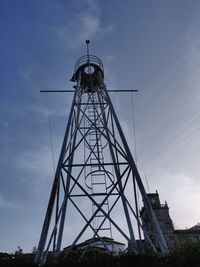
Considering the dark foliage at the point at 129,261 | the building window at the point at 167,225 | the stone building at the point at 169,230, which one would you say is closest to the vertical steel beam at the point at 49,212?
the dark foliage at the point at 129,261

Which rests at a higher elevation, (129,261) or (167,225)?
(167,225)

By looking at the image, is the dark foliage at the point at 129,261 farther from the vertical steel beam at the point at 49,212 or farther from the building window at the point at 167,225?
the building window at the point at 167,225

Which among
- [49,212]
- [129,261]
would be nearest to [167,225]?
[49,212]

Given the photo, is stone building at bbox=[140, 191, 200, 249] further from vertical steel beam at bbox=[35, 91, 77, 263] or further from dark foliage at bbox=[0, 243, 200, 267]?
dark foliage at bbox=[0, 243, 200, 267]

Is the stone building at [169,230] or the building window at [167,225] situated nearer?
the stone building at [169,230]

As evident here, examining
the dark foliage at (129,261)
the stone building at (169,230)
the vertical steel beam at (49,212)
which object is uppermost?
the stone building at (169,230)

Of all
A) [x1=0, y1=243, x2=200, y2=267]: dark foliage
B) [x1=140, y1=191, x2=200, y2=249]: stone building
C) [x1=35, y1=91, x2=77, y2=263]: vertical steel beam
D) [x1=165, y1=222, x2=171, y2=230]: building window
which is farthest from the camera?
[x1=165, y1=222, x2=171, y2=230]: building window

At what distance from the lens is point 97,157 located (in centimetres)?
1217

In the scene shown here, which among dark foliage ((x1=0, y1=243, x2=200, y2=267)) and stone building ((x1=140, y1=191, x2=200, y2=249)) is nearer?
dark foliage ((x1=0, y1=243, x2=200, y2=267))

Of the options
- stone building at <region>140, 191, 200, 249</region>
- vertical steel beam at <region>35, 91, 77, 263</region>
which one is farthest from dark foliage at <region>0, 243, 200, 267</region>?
stone building at <region>140, 191, 200, 249</region>

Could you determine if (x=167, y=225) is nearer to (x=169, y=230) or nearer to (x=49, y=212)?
(x=169, y=230)

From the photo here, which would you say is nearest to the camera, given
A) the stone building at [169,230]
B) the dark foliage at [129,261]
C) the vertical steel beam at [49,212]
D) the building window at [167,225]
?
the dark foliage at [129,261]

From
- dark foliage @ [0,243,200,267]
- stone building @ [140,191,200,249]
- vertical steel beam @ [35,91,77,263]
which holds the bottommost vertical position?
dark foliage @ [0,243,200,267]

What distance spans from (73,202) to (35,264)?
3.81 m
